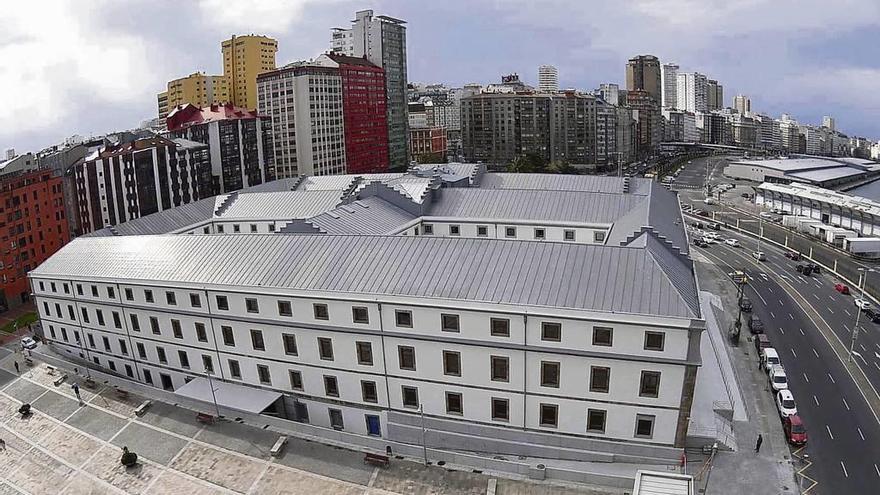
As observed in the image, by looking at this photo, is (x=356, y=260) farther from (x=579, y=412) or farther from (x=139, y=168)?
(x=139, y=168)

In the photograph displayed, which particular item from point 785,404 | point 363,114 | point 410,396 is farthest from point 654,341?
point 363,114

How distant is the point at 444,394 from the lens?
4647cm

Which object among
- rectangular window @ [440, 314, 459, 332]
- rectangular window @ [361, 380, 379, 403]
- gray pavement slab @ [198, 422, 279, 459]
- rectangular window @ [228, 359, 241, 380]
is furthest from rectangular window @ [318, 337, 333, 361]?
rectangular window @ [440, 314, 459, 332]

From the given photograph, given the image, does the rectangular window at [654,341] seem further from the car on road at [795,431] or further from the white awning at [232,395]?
the white awning at [232,395]

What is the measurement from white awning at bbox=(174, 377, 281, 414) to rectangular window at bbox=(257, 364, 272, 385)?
81 cm

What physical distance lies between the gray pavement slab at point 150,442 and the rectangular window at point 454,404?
66.0 ft

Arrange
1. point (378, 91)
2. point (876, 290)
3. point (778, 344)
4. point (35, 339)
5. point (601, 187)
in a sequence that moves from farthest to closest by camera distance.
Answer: point (378, 91) → point (601, 187) → point (876, 290) → point (35, 339) → point (778, 344)

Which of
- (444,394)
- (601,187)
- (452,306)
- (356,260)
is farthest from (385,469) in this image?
(601,187)

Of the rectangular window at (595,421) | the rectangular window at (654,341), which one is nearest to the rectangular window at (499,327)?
the rectangular window at (595,421)

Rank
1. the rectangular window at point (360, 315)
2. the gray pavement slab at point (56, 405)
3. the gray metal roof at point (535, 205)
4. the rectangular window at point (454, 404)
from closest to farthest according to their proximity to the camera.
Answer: the rectangular window at point (454, 404) → the rectangular window at point (360, 315) → the gray pavement slab at point (56, 405) → the gray metal roof at point (535, 205)

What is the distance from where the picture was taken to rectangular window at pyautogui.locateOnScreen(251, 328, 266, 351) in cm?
5122

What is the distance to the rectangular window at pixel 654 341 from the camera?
1608 inches

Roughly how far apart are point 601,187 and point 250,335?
59.3 metres

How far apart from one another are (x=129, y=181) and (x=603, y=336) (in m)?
88.4
